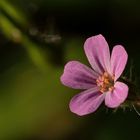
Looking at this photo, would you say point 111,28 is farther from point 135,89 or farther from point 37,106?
point 135,89

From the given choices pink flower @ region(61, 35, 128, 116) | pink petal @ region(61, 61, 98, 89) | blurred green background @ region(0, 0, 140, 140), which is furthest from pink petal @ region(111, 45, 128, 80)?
blurred green background @ region(0, 0, 140, 140)

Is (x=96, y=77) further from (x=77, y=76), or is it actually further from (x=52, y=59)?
(x=52, y=59)

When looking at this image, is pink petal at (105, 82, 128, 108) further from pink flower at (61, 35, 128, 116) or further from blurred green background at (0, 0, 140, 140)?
blurred green background at (0, 0, 140, 140)

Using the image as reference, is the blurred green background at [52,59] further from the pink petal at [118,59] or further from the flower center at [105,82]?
the pink petal at [118,59]

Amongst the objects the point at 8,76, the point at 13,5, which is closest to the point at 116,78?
the point at 13,5

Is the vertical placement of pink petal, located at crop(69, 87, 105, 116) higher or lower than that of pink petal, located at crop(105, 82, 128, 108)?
higher

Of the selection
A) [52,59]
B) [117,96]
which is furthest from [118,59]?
[52,59]

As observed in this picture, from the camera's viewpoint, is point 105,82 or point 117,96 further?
point 105,82
